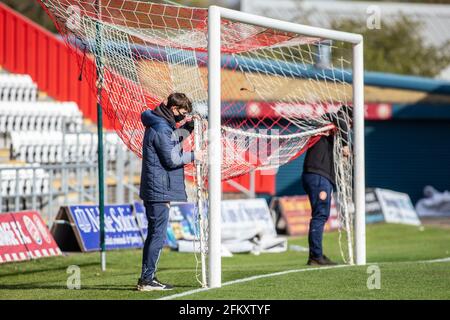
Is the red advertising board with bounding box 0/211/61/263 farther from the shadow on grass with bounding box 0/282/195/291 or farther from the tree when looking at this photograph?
the tree

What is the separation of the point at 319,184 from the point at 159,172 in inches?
135

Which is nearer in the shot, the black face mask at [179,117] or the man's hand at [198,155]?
the man's hand at [198,155]

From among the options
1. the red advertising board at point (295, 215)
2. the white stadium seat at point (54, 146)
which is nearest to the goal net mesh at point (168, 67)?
the white stadium seat at point (54, 146)

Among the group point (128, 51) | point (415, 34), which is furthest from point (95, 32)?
point (415, 34)

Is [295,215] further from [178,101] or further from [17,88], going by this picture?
[178,101]

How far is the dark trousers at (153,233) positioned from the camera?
10695mm

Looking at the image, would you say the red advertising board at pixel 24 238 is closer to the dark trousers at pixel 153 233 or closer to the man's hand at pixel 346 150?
the dark trousers at pixel 153 233

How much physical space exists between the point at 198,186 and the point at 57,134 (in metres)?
9.12

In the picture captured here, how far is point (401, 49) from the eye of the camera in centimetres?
4141

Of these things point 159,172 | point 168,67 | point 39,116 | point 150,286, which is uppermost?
point 168,67

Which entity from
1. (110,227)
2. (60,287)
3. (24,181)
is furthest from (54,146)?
(60,287)
